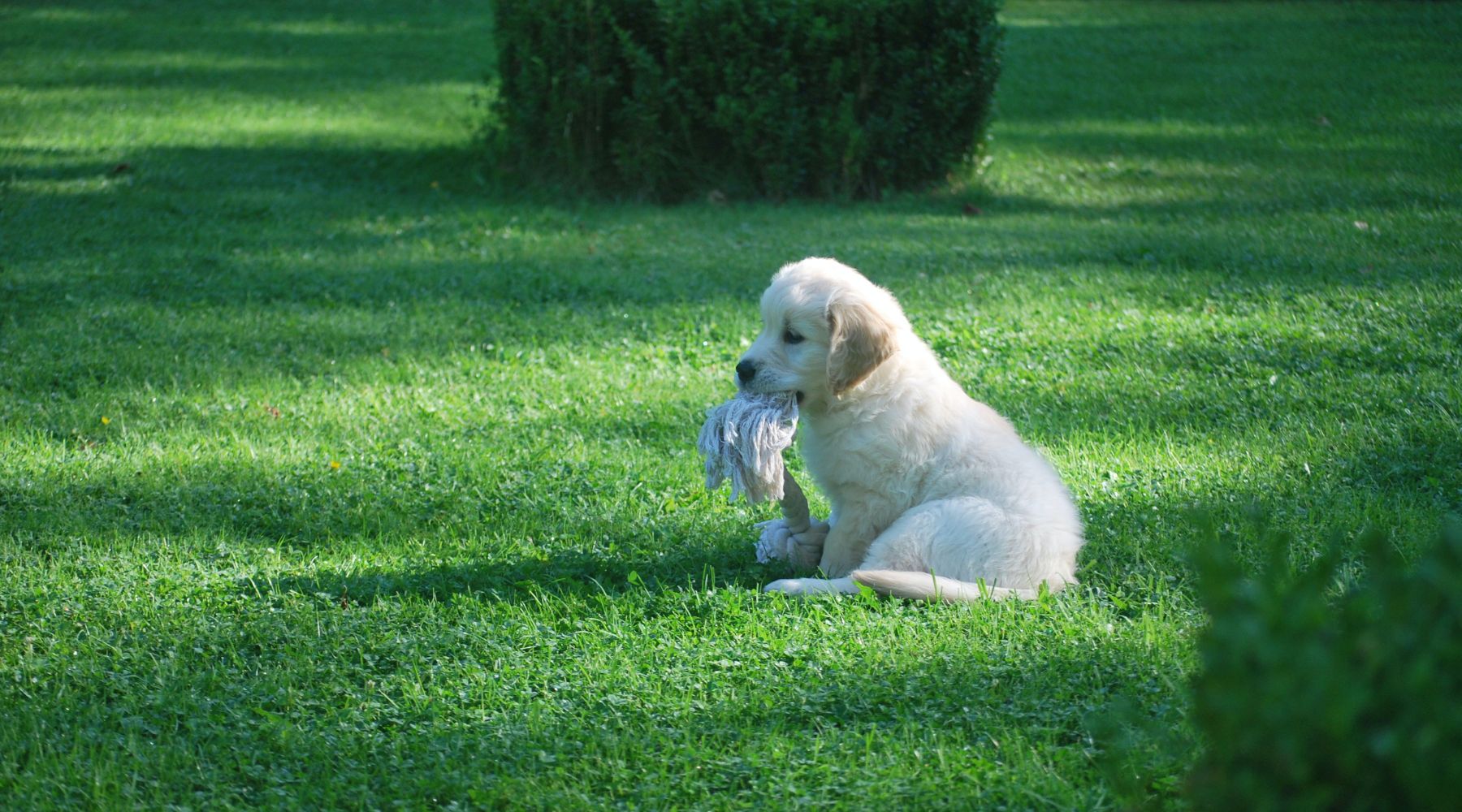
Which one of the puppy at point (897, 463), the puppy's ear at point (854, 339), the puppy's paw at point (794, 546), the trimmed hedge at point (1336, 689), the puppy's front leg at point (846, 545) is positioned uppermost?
the trimmed hedge at point (1336, 689)

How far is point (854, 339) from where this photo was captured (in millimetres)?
4008

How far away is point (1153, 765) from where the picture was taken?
2.84 metres

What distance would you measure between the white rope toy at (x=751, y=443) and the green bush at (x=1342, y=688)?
2483 mm

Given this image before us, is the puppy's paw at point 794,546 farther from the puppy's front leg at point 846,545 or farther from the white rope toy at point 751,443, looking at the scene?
the white rope toy at point 751,443

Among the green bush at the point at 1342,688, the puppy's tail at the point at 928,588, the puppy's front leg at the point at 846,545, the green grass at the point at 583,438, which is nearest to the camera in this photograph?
the green bush at the point at 1342,688

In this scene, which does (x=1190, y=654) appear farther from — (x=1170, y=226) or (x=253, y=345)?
(x=1170, y=226)

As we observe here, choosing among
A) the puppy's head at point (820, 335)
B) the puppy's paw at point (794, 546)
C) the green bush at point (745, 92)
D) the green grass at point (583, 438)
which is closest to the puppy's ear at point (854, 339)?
the puppy's head at point (820, 335)

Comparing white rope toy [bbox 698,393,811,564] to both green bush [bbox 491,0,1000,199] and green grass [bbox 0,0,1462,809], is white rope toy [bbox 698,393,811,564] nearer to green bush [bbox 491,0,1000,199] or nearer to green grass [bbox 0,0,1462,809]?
green grass [bbox 0,0,1462,809]

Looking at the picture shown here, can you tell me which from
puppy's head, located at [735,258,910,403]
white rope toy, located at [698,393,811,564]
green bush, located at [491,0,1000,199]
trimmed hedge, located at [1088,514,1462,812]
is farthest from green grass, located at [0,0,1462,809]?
trimmed hedge, located at [1088,514,1462,812]

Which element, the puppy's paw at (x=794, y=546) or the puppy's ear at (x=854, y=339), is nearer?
the puppy's ear at (x=854, y=339)

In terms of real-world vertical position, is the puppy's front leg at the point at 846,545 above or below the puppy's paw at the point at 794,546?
above

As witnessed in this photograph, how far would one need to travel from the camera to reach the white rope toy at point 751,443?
3935 millimetres

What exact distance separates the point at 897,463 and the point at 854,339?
0.48 m

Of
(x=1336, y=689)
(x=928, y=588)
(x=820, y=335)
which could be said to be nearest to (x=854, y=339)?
(x=820, y=335)
